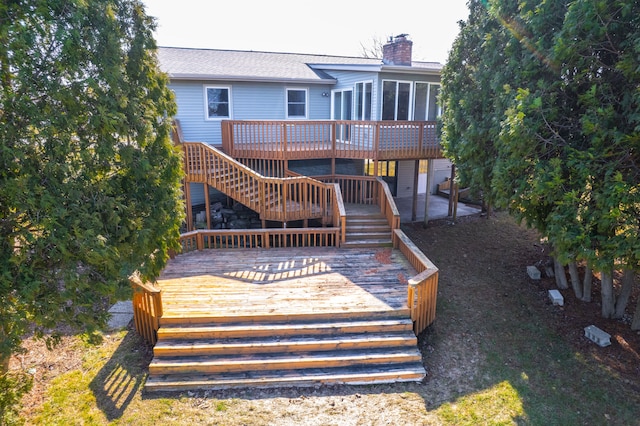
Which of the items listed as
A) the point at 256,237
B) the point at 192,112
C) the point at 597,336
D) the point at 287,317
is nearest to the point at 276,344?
the point at 287,317

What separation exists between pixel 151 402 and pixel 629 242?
23.9ft

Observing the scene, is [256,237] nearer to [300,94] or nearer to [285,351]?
[285,351]

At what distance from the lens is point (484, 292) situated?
9211 millimetres

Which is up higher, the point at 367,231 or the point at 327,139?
the point at 327,139

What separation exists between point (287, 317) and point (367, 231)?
4444 mm

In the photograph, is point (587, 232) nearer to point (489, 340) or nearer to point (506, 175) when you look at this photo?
point (506, 175)

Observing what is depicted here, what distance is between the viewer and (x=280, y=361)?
6.27 m

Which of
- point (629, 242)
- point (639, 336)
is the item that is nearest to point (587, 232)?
point (629, 242)

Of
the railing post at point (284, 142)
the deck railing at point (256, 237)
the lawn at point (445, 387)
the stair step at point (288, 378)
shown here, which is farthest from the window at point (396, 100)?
the stair step at point (288, 378)

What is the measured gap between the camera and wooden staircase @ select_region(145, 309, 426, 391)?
613 centimetres

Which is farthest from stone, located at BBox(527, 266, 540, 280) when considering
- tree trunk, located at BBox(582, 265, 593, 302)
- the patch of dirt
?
tree trunk, located at BBox(582, 265, 593, 302)

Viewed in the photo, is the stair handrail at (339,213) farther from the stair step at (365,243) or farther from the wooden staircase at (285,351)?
the wooden staircase at (285,351)

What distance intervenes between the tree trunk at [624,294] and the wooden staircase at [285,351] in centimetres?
469

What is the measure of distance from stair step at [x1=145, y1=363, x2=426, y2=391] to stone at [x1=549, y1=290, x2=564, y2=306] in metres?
4.22
